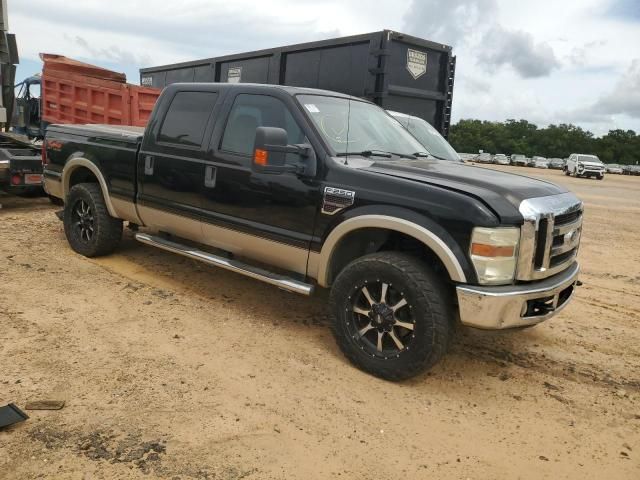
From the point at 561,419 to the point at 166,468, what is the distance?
2297 mm

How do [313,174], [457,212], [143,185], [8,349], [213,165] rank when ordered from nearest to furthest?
[457,212] < [8,349] < [313,174] < [213,165] < [143,185]

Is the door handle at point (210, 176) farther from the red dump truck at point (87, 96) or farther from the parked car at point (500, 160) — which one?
the parked car at point (500, 160)

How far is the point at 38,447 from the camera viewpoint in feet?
8.86

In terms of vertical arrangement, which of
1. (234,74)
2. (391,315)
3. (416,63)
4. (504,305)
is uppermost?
(416,63)

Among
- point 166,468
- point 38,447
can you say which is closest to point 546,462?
point 166,468

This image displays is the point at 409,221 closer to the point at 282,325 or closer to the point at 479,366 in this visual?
the point at 479,366

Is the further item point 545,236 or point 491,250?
point 545,236

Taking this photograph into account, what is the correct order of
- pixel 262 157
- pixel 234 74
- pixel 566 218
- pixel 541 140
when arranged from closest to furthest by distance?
pixel 566 218
pixel 262 157
pixel 234 74
pixel 541 140

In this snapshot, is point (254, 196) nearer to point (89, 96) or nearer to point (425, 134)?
point (425, 134)

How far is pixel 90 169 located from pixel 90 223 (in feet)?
1.88

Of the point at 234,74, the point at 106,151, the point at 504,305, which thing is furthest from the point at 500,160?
the point at 504,305

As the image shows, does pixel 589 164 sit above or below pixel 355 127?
above

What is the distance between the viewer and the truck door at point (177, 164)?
4699 millimetres

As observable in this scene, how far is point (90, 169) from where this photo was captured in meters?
5.73
